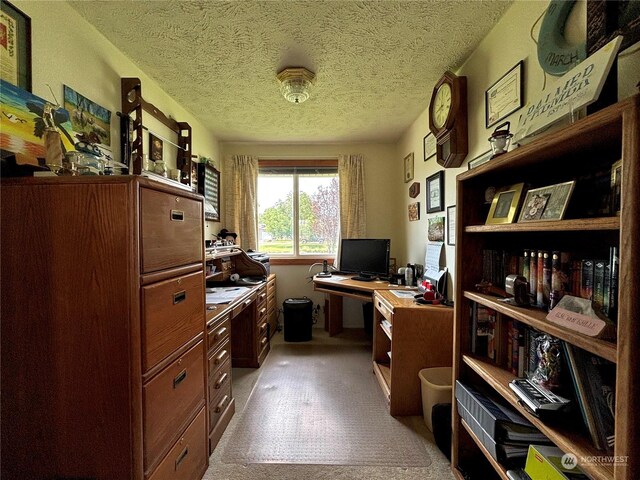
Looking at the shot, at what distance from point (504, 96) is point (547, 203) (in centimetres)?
87

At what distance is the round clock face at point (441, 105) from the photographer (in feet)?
5.89

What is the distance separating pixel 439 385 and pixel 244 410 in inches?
55.3

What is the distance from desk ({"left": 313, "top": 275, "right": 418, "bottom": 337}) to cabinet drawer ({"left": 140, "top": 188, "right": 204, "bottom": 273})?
1608 millimetres

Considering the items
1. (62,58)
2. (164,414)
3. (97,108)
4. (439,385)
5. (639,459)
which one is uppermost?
(62,58)

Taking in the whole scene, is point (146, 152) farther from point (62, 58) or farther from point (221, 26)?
point (221, 26)

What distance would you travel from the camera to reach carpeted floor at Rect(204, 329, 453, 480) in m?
1.42

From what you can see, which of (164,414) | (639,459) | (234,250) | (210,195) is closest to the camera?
(639,459)

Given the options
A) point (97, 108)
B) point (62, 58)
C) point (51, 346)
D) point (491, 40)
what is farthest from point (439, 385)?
point (62, 58)

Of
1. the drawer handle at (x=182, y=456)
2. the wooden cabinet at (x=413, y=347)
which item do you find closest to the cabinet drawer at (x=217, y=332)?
the drawer handle at (x=182, y=456)

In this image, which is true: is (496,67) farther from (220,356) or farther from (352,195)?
(220,356)

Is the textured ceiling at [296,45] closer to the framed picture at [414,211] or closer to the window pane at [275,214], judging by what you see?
the framed picture at [414,211]

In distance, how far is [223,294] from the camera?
7.27ft

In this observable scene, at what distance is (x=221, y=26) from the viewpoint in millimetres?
1432

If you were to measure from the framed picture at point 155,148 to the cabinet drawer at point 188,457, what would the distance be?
69.7 inches
